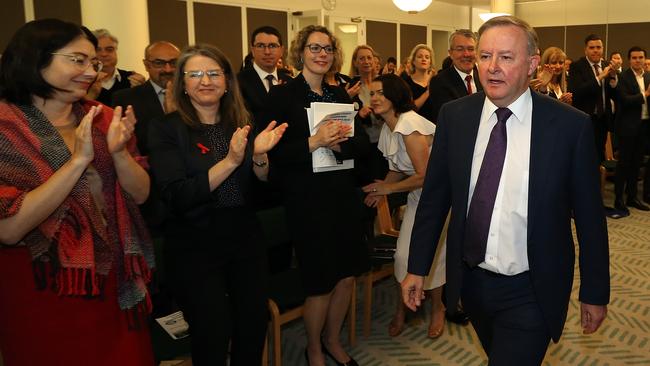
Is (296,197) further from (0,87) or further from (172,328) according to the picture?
(0,87)

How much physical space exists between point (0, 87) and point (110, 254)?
634 mm

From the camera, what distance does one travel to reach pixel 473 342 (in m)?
3.44

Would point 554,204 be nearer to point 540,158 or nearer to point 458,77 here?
point 540,158

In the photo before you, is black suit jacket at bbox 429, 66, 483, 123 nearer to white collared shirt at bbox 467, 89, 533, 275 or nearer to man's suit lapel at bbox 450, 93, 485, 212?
man's suit lapel at bbox 450, 93, 485, 212

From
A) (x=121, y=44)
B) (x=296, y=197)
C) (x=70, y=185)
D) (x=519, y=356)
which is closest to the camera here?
(x=70, y=185)

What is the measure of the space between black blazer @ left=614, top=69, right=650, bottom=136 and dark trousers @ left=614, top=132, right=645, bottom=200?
9 cm

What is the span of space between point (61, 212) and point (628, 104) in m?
6.52

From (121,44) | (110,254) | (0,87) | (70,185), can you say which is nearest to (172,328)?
A: (110,254)

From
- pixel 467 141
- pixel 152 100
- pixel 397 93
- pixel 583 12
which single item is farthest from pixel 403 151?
pixel 583 12

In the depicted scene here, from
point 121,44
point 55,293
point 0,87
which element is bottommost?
point 55,293

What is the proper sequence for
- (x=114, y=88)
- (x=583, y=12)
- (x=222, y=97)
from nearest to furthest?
(x=222, y=97), (x=114, y=88), (x=583, y=12)

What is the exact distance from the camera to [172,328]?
247cm

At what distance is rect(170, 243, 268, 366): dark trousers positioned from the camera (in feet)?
7.12

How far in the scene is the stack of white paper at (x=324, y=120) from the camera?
8.89 ft
